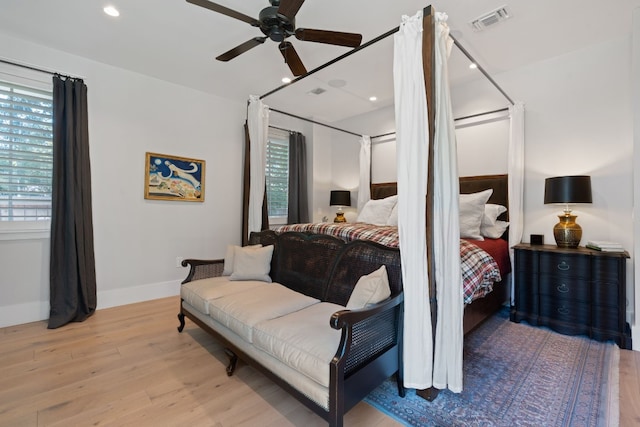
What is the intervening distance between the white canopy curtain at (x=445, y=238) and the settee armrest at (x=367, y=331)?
26 cm

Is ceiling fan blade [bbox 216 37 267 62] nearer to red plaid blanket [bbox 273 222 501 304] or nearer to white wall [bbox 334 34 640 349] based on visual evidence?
red plaid blanket [bbox 273 222 501 304]

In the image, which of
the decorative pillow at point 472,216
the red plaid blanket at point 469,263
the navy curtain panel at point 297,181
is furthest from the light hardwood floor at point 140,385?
the navy curtain panel at point 297,181

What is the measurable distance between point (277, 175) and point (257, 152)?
178 centimetres

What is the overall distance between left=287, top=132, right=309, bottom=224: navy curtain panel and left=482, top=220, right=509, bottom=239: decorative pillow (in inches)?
116

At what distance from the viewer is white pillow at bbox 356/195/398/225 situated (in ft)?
12.6

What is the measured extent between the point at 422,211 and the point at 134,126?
11.9 ft

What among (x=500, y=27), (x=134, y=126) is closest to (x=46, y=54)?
(x=134, y=126)

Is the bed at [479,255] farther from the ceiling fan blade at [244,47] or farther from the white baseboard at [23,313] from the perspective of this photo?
the white baseboard at [23,313]

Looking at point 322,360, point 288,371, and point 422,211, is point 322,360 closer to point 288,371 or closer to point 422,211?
point 288,371

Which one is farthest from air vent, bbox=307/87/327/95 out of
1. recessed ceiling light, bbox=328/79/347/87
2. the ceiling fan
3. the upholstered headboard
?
the upholstered headboard

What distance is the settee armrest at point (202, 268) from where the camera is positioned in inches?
111

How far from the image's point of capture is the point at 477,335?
2656 mm

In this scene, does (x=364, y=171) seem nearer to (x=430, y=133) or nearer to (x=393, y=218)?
Answer: (x=393, y=218)

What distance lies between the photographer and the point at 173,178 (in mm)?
3896
